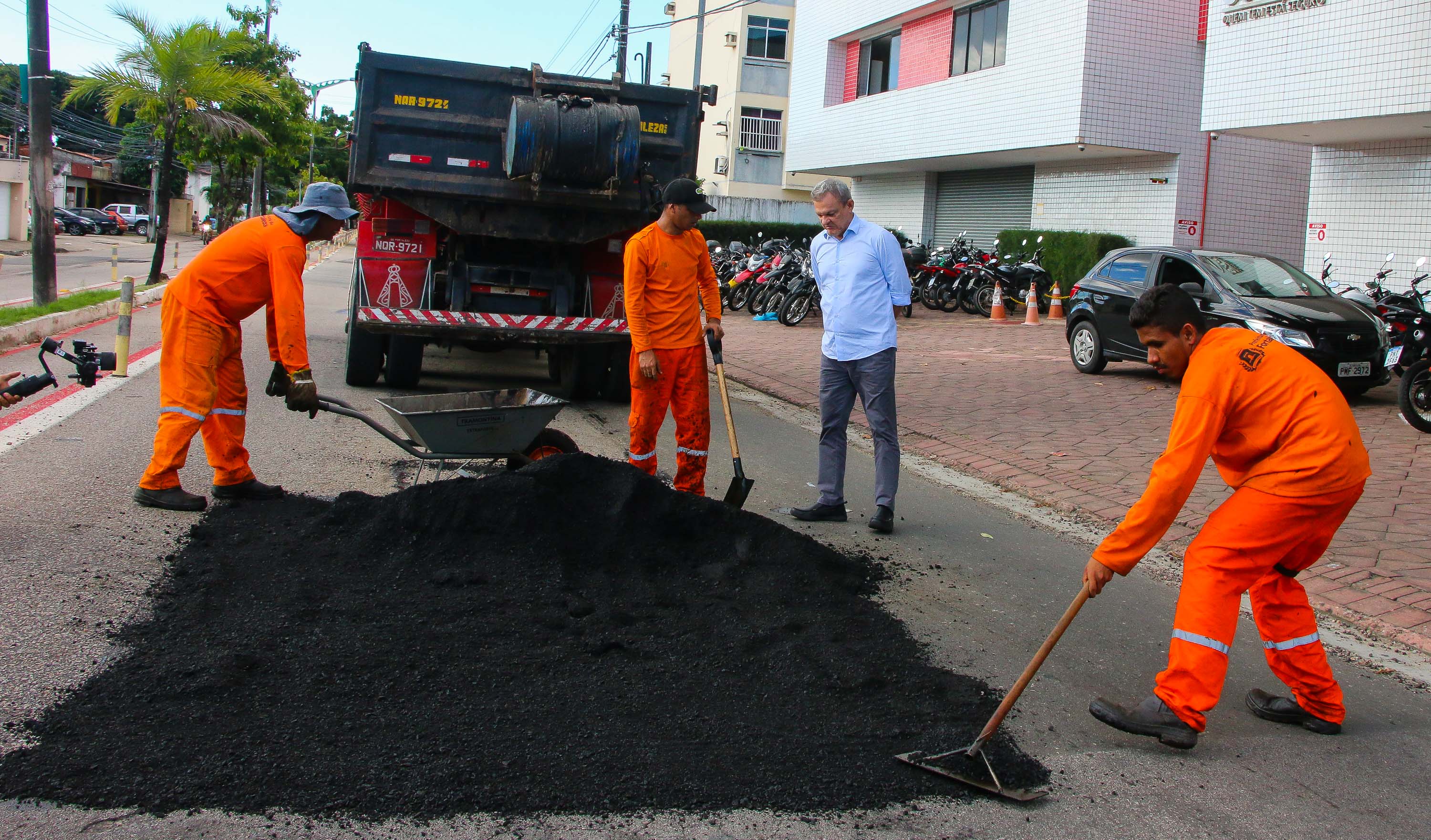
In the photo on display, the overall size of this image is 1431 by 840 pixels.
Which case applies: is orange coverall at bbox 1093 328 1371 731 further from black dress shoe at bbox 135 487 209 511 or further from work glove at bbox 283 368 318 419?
black dress shoe at bbox 135 487 209 511

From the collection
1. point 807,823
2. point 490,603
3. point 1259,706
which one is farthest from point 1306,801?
point 490,603

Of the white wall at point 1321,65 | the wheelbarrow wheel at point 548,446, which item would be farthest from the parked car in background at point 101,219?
the wheelbarrow wheel at point 548,446

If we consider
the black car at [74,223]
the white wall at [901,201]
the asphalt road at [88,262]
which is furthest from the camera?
the black car at [74,223]

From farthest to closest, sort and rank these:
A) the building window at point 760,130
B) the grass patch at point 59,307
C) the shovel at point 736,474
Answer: the building window at point 760,130
the grass patch at point 59,307
the shovel at point 736,474

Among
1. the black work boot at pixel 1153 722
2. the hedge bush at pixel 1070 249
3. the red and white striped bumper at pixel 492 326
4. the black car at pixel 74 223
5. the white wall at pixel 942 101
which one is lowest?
the black work boot at pixel 1153 722

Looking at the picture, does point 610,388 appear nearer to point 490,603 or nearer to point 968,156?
point 490,603

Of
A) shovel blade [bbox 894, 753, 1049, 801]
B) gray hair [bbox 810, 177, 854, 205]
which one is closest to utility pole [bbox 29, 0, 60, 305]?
gray hair [bbox 810, 177, 854, 205]

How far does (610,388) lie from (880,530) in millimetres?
4536

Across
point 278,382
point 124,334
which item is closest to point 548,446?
→ point 278,382

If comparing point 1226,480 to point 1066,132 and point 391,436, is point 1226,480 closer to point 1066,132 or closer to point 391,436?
point 391,436

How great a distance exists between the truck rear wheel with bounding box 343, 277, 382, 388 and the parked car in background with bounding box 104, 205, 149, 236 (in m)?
48.0

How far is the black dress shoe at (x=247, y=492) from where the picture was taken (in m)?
5.80

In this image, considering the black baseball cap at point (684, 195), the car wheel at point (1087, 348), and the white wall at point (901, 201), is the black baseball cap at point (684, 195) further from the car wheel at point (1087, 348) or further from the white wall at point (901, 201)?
the white wall at point (901, 201)

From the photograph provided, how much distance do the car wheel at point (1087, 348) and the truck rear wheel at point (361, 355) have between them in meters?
7.75
